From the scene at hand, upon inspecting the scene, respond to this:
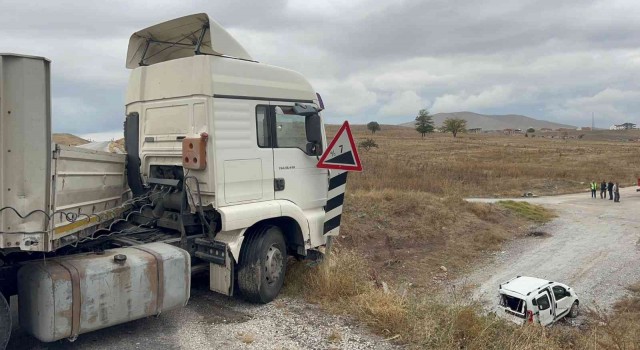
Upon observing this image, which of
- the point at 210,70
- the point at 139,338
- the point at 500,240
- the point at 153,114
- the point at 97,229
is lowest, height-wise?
the point at 500,240

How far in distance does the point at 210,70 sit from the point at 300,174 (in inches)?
74.7

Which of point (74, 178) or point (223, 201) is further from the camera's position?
point (223, 201)

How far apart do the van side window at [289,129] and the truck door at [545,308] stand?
8165 millimetres

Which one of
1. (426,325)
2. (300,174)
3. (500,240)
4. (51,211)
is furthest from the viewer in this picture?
(500,240)

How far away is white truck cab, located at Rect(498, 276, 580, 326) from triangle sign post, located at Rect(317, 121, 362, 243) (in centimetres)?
625

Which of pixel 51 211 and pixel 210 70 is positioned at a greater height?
pixel 210 70

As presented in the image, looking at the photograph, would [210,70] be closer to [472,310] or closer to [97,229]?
[97,229]

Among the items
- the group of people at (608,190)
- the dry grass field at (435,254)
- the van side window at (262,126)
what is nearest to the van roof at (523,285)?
the dry grass field at (435,254)

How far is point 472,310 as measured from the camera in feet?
16.9

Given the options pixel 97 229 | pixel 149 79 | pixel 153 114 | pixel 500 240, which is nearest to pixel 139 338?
pixel 97 229

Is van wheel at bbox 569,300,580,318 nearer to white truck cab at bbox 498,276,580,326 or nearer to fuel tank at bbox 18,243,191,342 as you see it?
white truck cab at bbox 498,276,580,326

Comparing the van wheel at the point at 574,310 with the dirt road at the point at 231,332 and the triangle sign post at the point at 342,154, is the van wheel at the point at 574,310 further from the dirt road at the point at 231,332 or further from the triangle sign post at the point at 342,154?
the dirt road at the point at 231,332

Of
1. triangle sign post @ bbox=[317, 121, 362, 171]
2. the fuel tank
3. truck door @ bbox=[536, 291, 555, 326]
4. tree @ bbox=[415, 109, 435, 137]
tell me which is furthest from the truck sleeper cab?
tree @ bbox=[415, 109, 435, 137]

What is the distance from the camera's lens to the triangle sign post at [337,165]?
6.73 metres
